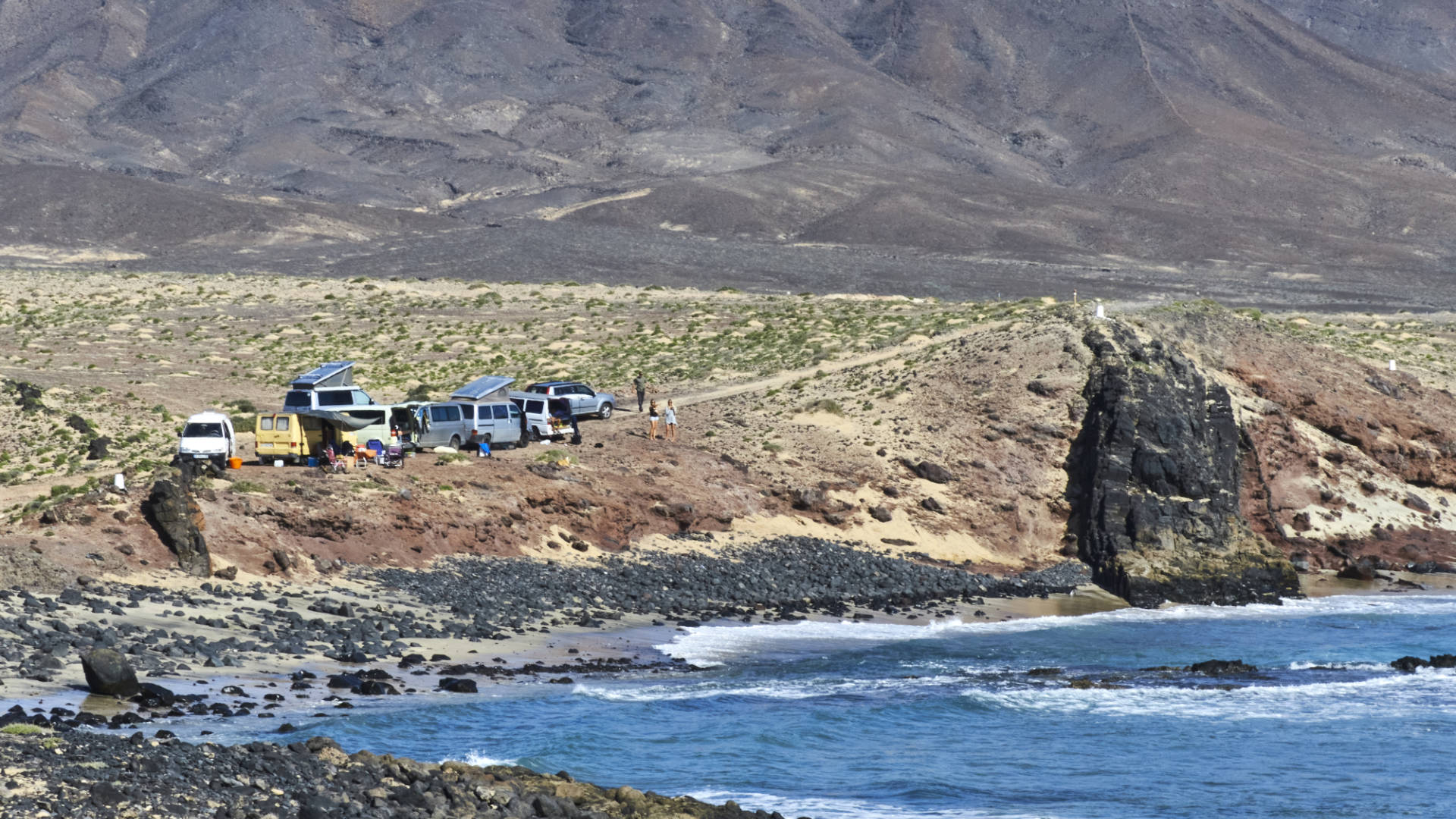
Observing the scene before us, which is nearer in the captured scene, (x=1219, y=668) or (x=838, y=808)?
(x=838, y=808)

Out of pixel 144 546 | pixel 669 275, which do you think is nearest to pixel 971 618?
pixel 144 546

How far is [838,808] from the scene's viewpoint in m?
19.6

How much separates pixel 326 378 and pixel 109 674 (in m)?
24.2

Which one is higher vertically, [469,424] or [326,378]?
[326,378]

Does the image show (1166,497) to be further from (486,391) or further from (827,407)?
(486,391)

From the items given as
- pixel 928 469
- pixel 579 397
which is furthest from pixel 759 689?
pixel 579 397

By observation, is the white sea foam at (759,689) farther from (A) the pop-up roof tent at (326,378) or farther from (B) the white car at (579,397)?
(B) the white car at (579,397)

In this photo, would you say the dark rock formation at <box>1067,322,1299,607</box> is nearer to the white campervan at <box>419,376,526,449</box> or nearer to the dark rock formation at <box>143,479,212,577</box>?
the white campervan at <box>419,376,526,449</box>

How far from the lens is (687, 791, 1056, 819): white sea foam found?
759 inches

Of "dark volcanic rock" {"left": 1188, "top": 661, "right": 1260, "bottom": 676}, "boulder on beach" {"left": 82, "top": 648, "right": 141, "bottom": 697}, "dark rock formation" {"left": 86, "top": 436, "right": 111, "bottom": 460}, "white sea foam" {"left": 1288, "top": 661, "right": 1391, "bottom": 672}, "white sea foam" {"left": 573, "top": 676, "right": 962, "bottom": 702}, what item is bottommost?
"white sea foam" {"left": 1288, "top": 661, "right": 1391, "bottom": 672}

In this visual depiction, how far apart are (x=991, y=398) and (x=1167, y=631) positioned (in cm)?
1280

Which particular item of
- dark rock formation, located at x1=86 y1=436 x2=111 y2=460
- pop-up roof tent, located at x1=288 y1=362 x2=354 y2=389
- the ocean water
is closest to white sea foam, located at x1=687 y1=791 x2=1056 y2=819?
the ocean water

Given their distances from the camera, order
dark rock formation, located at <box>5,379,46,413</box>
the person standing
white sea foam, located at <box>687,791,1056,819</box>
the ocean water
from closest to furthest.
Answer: white sea foam, located at <box>687,791,1056,819</box> → the ocean water → dark rock formation, located at <box>5,379,46,413</box> → the person standing

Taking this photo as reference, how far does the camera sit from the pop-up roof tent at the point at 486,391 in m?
44.9
